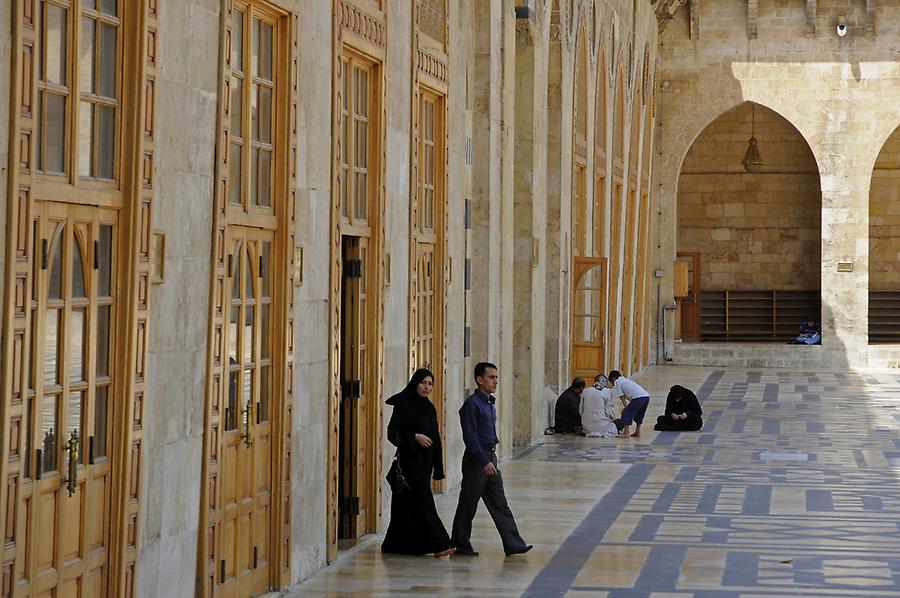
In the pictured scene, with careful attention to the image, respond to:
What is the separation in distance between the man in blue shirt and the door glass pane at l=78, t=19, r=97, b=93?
359cm

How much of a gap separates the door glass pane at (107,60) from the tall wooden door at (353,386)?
3675 millimetres

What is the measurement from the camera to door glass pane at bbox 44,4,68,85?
5215mm

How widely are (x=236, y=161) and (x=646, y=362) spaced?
795 inches

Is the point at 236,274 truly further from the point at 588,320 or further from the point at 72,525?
the point at 588,320

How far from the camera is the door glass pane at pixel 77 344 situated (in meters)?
5.40

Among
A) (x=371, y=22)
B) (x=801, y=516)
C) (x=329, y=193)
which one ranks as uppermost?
(x=371, y=22)

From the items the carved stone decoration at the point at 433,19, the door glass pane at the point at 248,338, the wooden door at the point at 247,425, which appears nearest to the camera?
the wooden door at the point at 247,425

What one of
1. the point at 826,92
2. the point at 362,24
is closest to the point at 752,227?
the point at 826,92

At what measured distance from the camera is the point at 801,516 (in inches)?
420

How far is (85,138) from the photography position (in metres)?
5.52

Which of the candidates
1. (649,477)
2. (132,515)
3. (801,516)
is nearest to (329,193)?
(132,515)

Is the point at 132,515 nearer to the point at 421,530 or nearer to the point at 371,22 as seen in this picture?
the point at 421,530

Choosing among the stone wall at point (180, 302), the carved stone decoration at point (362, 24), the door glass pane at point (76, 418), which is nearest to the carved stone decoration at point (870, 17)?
the carved stone decoration at point (362, 24)

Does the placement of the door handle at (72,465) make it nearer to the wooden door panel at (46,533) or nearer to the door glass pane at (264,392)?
the wooden door panel at (46,533)
